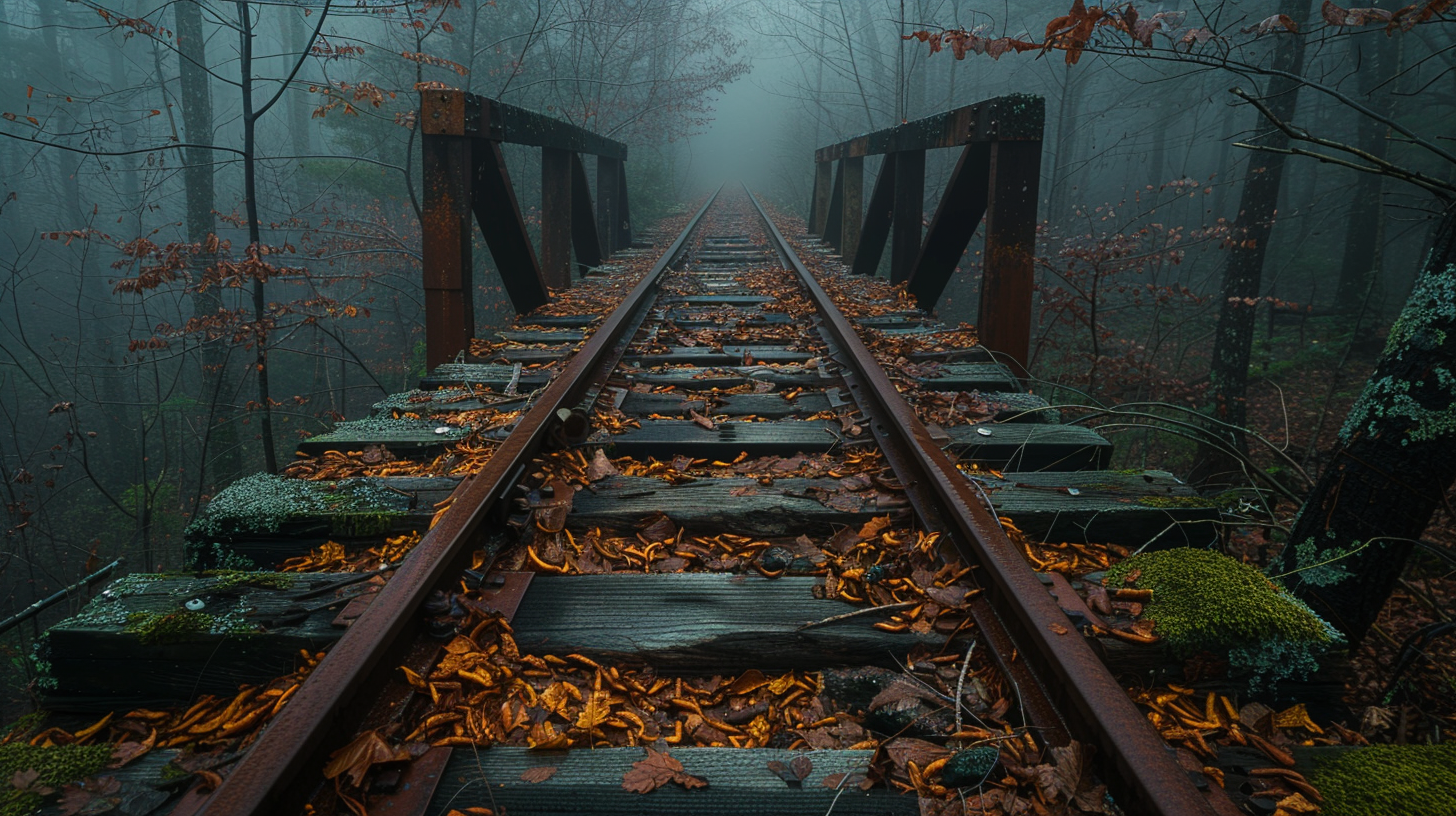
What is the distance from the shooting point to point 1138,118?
32.5 meters

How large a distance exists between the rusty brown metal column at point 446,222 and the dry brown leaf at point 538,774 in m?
3.40

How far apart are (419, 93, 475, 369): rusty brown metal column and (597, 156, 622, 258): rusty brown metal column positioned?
20.4 ft

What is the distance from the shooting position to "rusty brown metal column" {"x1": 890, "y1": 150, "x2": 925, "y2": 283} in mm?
7238

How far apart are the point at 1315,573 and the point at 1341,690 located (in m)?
0.49

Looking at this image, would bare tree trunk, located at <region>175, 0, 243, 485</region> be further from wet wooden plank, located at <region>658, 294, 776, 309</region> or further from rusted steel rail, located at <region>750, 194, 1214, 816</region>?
rusted steel rail, located at <region>750, 194, 1214, 816</region>

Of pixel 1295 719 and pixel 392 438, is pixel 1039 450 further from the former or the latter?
pixel 392 438

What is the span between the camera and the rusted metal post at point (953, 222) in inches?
193

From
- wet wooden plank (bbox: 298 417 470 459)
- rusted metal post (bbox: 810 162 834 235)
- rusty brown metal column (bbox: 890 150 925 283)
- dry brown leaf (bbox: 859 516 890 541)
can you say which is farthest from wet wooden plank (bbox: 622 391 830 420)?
rusted metal post (bbox: 810 162 834 235)

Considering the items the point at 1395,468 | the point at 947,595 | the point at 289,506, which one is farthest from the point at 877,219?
the point at 289,506

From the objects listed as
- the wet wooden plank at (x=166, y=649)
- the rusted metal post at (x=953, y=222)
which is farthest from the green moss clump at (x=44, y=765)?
the rusted metal post at (x=953, y=222)

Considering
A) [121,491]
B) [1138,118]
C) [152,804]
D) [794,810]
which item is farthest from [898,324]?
[1138,118]

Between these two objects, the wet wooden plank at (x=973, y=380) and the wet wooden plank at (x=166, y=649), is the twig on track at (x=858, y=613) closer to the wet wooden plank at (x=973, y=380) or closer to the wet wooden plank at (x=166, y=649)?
the wet wooden plank at (x=166, y=649)

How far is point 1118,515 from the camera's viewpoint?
242cm

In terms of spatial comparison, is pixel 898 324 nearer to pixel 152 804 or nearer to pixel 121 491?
pixel 152 804
